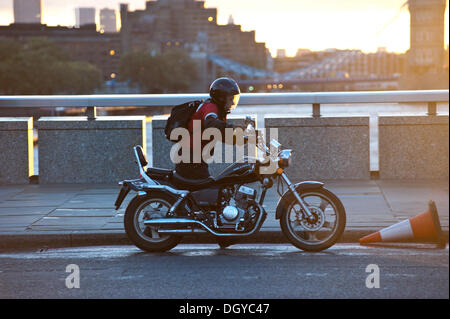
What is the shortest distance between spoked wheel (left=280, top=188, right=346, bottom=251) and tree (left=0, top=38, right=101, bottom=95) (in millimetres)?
89626

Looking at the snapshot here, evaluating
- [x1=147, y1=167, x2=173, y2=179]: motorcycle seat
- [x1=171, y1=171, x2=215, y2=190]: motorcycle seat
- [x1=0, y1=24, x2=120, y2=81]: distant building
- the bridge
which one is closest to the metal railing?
[x1=147, y1=167, x2=173, y2=179]: motorcycle seat

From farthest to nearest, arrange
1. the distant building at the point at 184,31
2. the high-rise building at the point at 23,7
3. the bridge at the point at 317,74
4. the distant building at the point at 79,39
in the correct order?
the distant building at the point at 184,31 → the distant building at the point at 79,39 → the bridge at the point at 317,74 → the high-rise building at the point at 23,7

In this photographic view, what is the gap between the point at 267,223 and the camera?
6.77m

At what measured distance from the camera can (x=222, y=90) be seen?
5.85 m

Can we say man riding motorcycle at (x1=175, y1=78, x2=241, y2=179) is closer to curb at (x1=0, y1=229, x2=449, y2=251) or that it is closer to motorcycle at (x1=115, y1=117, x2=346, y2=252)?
motorcycle at (x1=115, y1=117, x2=346, y2=252)

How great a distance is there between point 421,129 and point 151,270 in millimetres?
5015

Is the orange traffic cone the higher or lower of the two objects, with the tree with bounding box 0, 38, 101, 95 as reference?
lower

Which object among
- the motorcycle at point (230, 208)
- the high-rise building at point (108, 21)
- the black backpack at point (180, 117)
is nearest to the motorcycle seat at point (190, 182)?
the motorcycle at point (230, 208)

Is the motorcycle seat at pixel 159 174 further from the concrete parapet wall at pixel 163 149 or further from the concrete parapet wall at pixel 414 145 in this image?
the concrete parapet wall at pixel 414 145

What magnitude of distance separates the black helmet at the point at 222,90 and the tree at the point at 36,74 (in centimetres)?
8929

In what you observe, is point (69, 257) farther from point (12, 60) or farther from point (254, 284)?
point (12, 60)

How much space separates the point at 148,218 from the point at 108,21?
16581cm

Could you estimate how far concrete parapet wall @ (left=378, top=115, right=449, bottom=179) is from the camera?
917 cm

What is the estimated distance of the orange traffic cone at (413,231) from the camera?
5.94 metres
